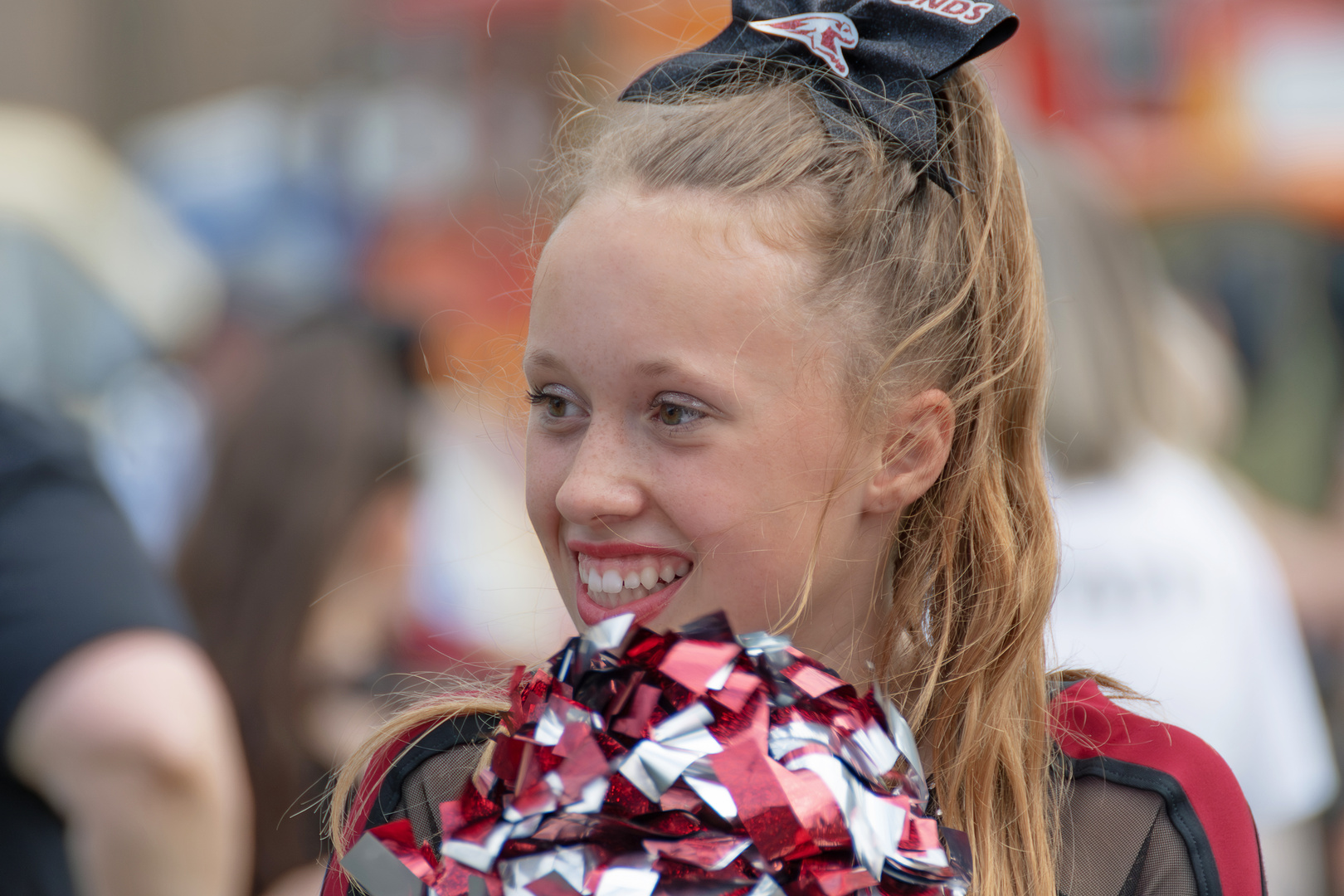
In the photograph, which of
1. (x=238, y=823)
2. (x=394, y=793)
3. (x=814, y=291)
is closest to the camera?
(x=814, y=291)

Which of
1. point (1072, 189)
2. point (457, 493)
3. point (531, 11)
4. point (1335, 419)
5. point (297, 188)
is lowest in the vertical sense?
point (457, 493)

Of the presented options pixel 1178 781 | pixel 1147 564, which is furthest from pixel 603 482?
pixel 1147 564

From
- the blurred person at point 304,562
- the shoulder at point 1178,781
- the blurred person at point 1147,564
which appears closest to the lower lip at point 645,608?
the shoulder at point 1178,781

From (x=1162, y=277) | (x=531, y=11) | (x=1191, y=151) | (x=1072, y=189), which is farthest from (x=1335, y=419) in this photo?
(x=531, y=11)

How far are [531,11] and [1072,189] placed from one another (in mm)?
3472

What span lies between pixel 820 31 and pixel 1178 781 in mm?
890

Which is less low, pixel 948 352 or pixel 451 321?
pixel 948 352

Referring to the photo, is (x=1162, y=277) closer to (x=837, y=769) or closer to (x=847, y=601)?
(x=847, y=601)

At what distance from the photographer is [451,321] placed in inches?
211

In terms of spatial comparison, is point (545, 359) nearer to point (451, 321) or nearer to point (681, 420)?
point (681, 420)

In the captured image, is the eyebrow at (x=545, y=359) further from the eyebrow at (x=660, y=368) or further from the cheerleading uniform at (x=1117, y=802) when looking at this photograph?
the cheerleading uniform at (x=1117, y=802)

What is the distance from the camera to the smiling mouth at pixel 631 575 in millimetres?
1285

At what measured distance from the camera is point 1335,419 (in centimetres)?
566

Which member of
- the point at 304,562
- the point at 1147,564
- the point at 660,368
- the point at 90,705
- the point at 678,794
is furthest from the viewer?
the point at 304,562
